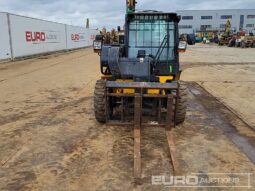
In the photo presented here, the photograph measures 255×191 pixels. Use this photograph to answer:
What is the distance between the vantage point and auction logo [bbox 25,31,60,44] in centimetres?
2344

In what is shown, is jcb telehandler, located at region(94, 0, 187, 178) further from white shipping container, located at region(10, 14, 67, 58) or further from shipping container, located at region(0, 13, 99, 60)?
white shipping container, located at region(10, 14, 67, 58)

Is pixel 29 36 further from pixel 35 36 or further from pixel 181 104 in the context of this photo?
pixel 181 104

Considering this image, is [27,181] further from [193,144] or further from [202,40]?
[202,40]

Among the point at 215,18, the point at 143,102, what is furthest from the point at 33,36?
the point at 215,18

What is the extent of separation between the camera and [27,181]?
3.96 m

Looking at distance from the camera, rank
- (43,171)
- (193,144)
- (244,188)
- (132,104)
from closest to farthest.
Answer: (244,188)
(43,171)
(193,144)
(132,104)

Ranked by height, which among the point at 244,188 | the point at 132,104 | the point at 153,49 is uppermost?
the point at 153,49

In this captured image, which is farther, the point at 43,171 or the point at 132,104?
the point at 132,104

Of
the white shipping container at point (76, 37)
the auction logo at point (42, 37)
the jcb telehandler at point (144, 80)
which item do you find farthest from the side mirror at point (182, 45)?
the white shipping container at point (76, 37)

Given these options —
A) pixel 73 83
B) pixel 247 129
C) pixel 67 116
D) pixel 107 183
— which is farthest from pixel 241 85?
pixel 107 183

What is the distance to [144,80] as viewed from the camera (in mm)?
6086

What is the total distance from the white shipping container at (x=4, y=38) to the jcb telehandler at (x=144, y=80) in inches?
594

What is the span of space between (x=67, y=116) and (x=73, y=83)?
4.98 m

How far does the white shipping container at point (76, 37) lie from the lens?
3477cm
